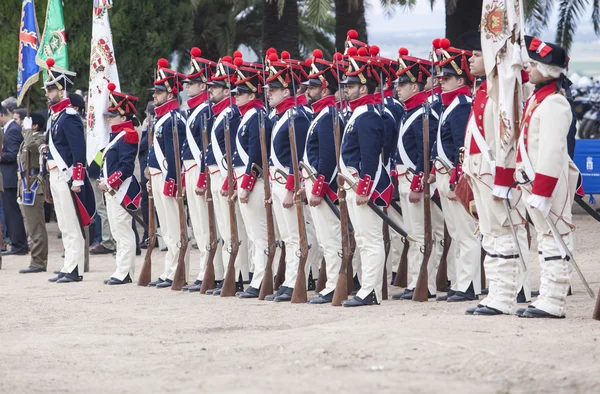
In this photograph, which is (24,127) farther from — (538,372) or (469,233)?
(538,372)

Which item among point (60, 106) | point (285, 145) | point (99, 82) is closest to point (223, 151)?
point (285, 145)

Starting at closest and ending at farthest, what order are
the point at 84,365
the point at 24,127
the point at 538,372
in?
the point at 538,372 < the point at 84,365 < the point at 24,127

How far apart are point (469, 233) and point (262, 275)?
2.24 meters

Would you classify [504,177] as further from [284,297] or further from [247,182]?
[247,182]

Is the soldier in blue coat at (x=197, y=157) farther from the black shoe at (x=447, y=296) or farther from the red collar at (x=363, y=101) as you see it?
the black shoe at (x=447, y=296)

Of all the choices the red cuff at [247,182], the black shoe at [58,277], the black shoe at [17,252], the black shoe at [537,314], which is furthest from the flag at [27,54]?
the black shoe at [537,314]

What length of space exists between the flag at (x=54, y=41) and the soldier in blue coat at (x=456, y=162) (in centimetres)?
610

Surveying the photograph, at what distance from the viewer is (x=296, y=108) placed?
10.8 m

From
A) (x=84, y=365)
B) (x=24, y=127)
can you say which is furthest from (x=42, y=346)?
(x=24, y=127)

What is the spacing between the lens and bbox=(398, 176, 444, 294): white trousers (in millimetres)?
10734

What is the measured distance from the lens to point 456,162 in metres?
9.98

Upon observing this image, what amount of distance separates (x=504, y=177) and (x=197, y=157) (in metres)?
4.31

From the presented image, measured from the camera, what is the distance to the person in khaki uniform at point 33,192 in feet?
48.5

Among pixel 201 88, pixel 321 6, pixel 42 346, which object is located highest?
pixel 321 6
